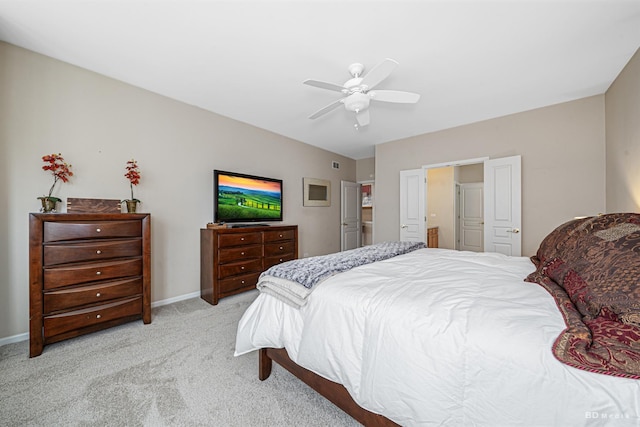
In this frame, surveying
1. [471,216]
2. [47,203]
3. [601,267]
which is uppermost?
[47,203]

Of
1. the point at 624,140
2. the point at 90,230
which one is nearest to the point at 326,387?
the point at 90,230

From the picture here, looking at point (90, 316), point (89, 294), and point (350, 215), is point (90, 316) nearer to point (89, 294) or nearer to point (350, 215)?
point (89, 294)

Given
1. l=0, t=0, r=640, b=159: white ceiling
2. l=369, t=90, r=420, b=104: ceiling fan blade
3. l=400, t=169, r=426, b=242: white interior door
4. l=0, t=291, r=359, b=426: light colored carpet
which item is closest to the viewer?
l=0, t=291, r=359, b=426: light colored carpet

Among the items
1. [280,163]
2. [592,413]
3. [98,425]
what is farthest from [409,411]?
[280,163]

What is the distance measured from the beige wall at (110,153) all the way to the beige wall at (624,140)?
170 inches

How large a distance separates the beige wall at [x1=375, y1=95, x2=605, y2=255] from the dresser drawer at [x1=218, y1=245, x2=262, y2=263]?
3.38 meters

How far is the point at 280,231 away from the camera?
3992 mm

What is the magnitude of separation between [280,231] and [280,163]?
137 centimetres

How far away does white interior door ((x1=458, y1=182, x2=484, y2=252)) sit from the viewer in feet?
19.8

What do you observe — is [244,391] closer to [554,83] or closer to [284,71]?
[284,71]

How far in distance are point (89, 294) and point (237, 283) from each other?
1508mm

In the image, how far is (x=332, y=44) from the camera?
2.13 metres

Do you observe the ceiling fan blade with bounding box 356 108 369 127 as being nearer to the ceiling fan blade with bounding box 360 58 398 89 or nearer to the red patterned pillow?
the ceiling fan blade with bounding box 360 58 398 89

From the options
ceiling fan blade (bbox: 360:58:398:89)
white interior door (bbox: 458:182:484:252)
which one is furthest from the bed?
white interior door (bbox: 458:182:484:252)
